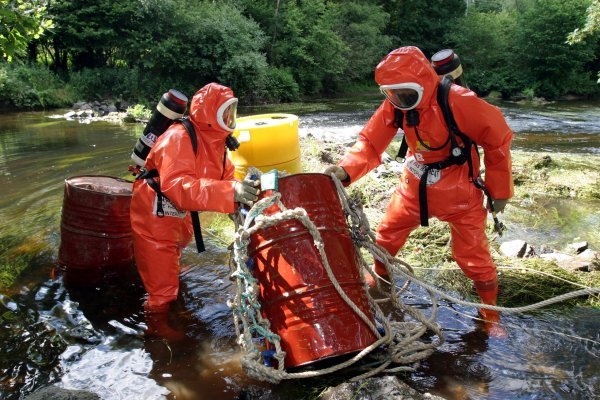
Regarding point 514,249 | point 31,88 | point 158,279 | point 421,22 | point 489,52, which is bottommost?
point 514,249

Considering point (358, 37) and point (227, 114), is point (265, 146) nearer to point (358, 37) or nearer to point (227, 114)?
point (227, 114)

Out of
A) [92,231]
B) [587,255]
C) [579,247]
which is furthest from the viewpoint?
[579,247]

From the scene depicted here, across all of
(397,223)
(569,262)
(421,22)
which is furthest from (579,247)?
(421,22)

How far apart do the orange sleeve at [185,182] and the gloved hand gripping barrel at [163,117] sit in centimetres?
45

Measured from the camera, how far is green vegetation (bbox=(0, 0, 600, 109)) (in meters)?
22.3

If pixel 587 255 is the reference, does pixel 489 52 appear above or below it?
above

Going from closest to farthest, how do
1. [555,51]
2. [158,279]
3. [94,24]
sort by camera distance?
[158,279]
[94,24]
[555,51]

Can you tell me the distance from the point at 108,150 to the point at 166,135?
888cm

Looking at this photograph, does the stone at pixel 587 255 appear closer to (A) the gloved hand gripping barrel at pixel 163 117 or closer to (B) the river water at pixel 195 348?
(B) the river water at pixel 195 348

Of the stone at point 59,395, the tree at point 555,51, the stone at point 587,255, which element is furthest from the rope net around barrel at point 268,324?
the tree at point 555,51

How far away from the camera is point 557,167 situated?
27.9 ft

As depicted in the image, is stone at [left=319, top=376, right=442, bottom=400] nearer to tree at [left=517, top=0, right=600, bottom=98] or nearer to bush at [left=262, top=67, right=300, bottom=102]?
bush at [left=262, top=67, right=300, bottom=102]

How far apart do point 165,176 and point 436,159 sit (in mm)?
Answer: 1911

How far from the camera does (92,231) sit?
13.3ft
